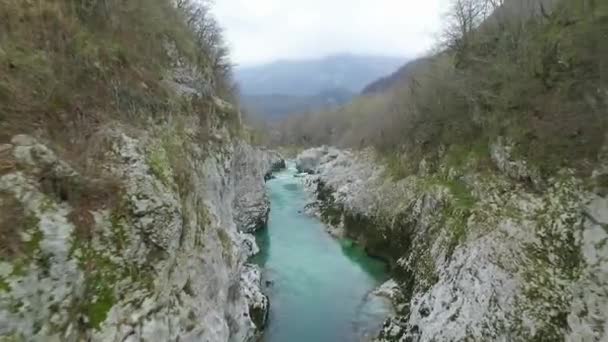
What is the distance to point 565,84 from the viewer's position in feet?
67.2

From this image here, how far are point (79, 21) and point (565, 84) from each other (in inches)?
881

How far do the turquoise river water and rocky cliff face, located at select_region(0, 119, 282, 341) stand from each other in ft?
17.3

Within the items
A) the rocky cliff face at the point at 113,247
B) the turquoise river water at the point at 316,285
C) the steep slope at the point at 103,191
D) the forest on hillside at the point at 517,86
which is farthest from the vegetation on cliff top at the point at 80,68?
the forest on hillside at the point at 517,86

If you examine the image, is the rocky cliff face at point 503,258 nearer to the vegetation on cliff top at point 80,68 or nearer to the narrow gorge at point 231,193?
the narrow gorge at point 231,193

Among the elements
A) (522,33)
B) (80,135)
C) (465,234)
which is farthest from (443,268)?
(80,135)

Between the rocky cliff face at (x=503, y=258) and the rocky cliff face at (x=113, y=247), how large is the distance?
394 inches

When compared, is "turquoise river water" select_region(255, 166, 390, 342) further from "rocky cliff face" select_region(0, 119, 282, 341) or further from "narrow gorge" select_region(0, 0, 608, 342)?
"rocky cliff face" select_region(0, 119, 282, 341)

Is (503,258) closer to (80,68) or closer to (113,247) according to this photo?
(113,247)

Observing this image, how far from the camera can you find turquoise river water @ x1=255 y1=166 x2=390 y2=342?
67.5ft

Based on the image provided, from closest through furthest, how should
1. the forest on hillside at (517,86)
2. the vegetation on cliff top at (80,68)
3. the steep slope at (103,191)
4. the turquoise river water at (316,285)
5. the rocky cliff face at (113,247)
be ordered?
the rocky cliff face at (113,247)
the steep slope at (103,191)
the vegetation on cliff top at (80,68)
the forest on hillside at (517,86)
the turquoise river water at (316,285)

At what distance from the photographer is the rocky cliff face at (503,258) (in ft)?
49.9

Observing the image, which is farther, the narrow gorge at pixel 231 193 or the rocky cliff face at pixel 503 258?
the rocky cliff face at pixel 503 258

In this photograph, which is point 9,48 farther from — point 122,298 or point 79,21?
point 122,298

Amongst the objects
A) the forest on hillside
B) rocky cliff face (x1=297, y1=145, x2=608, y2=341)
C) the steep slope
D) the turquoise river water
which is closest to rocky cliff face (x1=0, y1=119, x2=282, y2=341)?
the steep slope
